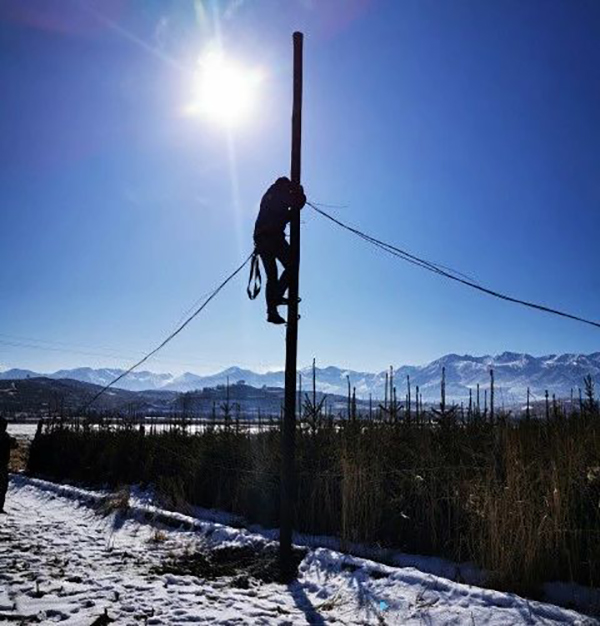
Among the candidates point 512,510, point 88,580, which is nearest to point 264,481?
point 88,580

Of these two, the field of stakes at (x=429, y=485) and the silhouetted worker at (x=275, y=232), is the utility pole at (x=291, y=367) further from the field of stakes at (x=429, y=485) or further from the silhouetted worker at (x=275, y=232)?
the field of stakes at (x=429, y=485)

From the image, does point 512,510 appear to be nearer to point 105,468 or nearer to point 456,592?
point 456,592

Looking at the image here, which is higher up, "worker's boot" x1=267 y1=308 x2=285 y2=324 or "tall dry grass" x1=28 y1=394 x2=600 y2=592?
"worker's boot" x1=267 y1=308 x2=285 y2=324

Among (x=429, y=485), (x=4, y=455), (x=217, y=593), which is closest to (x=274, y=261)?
(x=217, y=593)

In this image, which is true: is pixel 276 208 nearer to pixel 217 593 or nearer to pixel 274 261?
pixel 274 261

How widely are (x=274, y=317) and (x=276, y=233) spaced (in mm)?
933

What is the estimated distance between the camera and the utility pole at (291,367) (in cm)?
536

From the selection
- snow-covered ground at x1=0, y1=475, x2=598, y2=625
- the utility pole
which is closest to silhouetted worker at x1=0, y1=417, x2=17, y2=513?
snow-covered ground at x1=0, y1=475, x2=598, y2=625

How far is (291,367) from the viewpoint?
5.55 metres

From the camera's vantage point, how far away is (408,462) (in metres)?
7.69

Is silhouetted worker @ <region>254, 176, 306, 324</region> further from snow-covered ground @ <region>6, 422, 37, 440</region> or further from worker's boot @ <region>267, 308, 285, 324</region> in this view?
snow-covered ground @ <region>6, 422, 37, 440</region>

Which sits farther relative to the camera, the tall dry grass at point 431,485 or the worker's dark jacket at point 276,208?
the worker's dark jacket at point 276,208

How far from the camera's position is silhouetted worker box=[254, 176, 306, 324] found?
5676 mm

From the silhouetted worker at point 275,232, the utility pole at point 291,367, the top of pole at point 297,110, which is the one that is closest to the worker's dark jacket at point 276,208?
the silhouetted worker at point 275,232
